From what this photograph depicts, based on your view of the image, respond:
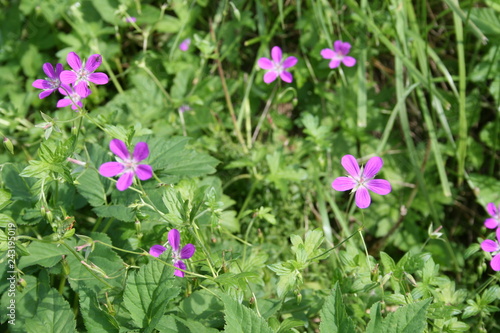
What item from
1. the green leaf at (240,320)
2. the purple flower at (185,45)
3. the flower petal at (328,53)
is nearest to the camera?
the green leaf at (240,320)

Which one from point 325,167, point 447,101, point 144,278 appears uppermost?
point 447,101

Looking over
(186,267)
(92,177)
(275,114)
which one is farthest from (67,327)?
(275,114)

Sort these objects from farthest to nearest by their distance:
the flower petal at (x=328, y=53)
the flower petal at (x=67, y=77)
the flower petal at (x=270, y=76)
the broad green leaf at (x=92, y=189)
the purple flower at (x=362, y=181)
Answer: the flower petal at (x=328, y=53), the flower petal at (x=270, y=76), the broad green leaf at (x=92, y=189), the flower petal at (x=67, y=77), the purple flower at (x=362, y=181)

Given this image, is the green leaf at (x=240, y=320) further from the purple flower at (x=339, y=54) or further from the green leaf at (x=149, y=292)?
the purple flower at (x=339, y=54)

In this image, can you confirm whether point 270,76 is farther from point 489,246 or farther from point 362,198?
point 489,246

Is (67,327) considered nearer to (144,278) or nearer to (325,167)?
(144,278)

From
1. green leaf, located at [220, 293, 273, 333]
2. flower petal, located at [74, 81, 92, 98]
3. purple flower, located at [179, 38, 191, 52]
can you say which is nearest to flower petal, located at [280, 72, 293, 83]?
purple flower, located at [179, 38, 191, 52]

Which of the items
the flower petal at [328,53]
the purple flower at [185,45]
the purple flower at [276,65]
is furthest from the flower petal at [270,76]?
the purple flower at [185,45]
